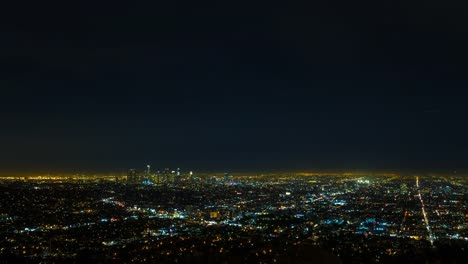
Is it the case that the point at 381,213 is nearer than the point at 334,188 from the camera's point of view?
Yes

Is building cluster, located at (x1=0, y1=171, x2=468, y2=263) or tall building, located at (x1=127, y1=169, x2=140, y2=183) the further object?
tall building, located at (x1=127, y1=169, x2=140, y2=183)

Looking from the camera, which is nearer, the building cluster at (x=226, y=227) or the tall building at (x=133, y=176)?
the building cluster at (x=226, y=227)

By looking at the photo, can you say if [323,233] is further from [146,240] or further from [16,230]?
[16,230]

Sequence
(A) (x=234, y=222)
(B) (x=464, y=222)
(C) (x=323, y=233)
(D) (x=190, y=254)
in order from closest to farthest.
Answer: (D) (x=190, y=254), (C) (x=323, y=233), (B) (x=464, y=222), (A) (x=234, y=222)

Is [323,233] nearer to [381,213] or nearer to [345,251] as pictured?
[345,251]

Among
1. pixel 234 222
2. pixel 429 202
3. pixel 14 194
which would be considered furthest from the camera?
pixel 429 202

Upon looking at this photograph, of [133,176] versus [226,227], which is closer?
[226,227]

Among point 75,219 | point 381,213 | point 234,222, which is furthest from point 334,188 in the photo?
point 75,219
